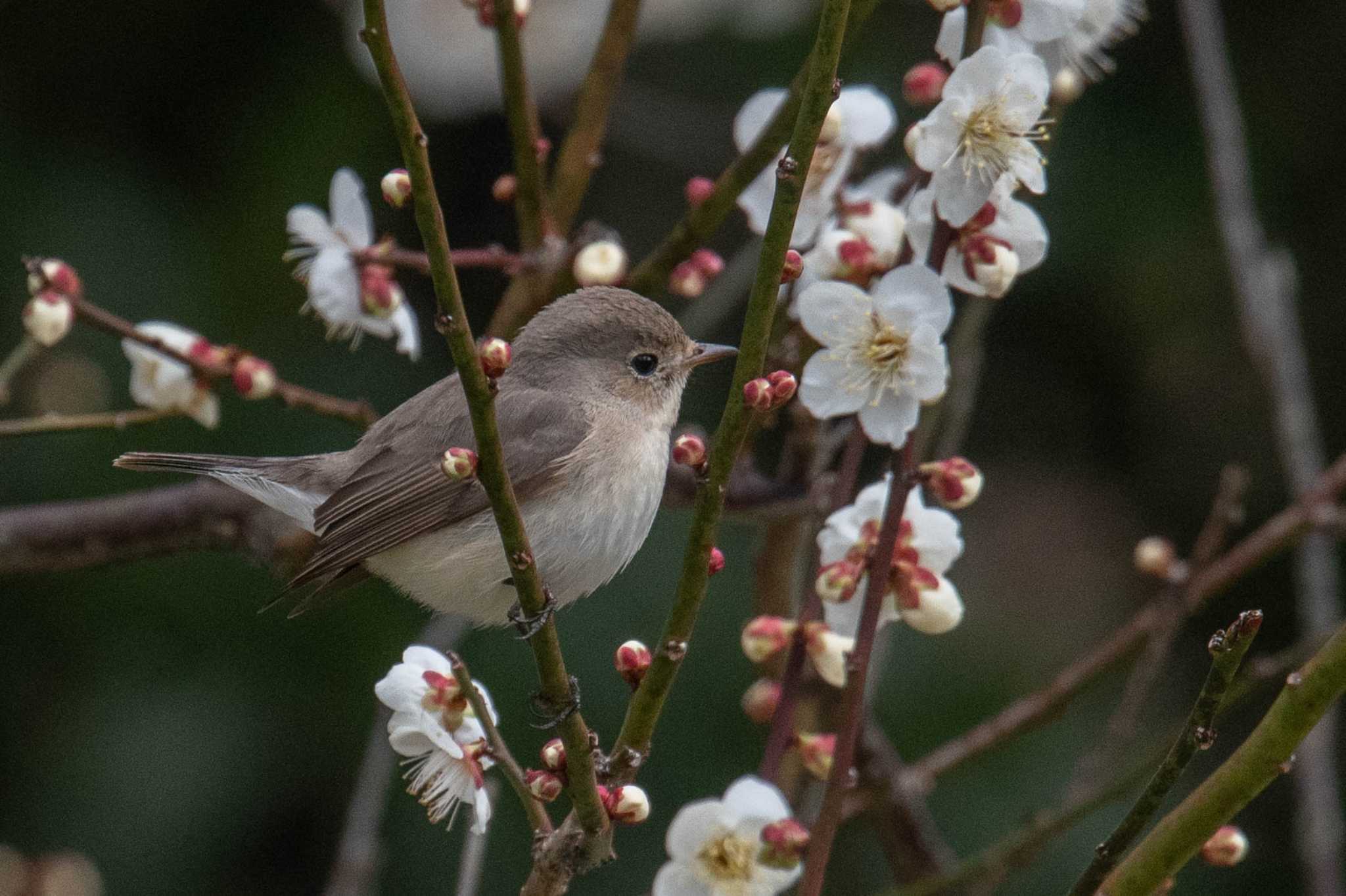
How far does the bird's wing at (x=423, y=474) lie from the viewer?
333cm

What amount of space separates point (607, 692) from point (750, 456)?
106 cm

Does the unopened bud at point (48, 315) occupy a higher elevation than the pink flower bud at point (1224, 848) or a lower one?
higher

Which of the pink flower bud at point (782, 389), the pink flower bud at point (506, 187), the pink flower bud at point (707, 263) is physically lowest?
the pink flower bud at point (782, 389)

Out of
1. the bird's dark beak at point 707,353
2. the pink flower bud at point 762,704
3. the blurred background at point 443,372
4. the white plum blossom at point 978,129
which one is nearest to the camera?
the white plum blossom at point 978,129

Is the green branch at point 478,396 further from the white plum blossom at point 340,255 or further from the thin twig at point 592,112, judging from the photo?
the thin twig at point 592,112

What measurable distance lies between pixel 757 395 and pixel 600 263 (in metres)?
1.38

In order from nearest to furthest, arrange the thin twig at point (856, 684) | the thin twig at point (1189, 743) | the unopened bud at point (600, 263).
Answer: the thin twig at point (1189, 743)
the thin twig at point (856, 684)
the unopened bud at point (600, 263)

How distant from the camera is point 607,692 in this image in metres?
4.39

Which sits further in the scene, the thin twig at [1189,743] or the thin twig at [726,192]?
the thin twig at [726,192]

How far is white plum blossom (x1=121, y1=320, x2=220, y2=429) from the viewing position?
3.26 m

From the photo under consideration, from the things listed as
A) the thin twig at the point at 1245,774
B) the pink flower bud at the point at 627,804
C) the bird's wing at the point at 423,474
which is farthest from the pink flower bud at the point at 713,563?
the bird's wing at the point at 423,474

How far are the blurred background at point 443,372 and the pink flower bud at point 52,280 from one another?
1122 mm

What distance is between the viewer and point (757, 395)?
1854mm

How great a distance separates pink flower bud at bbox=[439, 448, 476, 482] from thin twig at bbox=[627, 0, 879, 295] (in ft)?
3.36
